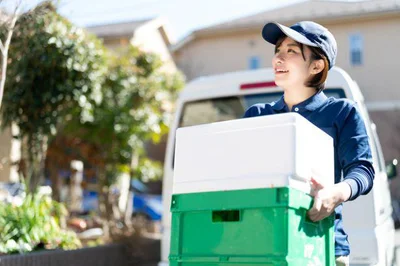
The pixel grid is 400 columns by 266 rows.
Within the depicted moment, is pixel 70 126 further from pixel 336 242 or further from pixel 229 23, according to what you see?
pixel 229 23

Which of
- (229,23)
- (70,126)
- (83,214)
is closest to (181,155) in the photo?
(70,126)

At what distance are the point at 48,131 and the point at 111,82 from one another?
103 inches

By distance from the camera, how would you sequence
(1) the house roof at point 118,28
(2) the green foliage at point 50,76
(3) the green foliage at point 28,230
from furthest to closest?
(1) the house roof at point 118,28 → (2) the green foliage at point 50,76 → (3) the green foliage at point 28,230

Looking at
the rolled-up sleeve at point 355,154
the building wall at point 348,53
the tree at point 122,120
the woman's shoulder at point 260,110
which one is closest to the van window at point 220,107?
the woman's shoulder at point 260,110

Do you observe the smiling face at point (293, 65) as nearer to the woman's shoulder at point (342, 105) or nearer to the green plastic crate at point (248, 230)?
the woman's shoulder at point (342, 105)

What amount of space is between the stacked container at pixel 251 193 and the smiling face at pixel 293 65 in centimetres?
38

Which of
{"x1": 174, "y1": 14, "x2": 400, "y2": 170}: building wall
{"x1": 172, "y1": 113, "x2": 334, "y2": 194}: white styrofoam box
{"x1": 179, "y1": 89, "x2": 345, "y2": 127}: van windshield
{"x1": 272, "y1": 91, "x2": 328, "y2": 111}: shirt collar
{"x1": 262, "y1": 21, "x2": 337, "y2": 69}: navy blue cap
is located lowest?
{"x1": 172, "y1": 113, "x2": 334, "y2": 194}: white styrofoam box

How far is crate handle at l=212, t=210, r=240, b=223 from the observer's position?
7.41 ft

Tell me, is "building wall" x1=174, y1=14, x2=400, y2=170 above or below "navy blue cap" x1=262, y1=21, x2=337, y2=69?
above

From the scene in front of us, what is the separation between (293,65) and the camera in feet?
8.59

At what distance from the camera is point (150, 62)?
11492 mm

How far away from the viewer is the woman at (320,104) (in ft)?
7.90

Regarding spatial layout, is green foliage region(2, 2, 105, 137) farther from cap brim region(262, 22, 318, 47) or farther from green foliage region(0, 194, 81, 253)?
cap brim region(262, 22, 318, 47)

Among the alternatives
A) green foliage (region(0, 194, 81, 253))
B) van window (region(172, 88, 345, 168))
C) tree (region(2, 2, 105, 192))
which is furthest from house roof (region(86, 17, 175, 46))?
van window (region(172, 88, 345, 168))
